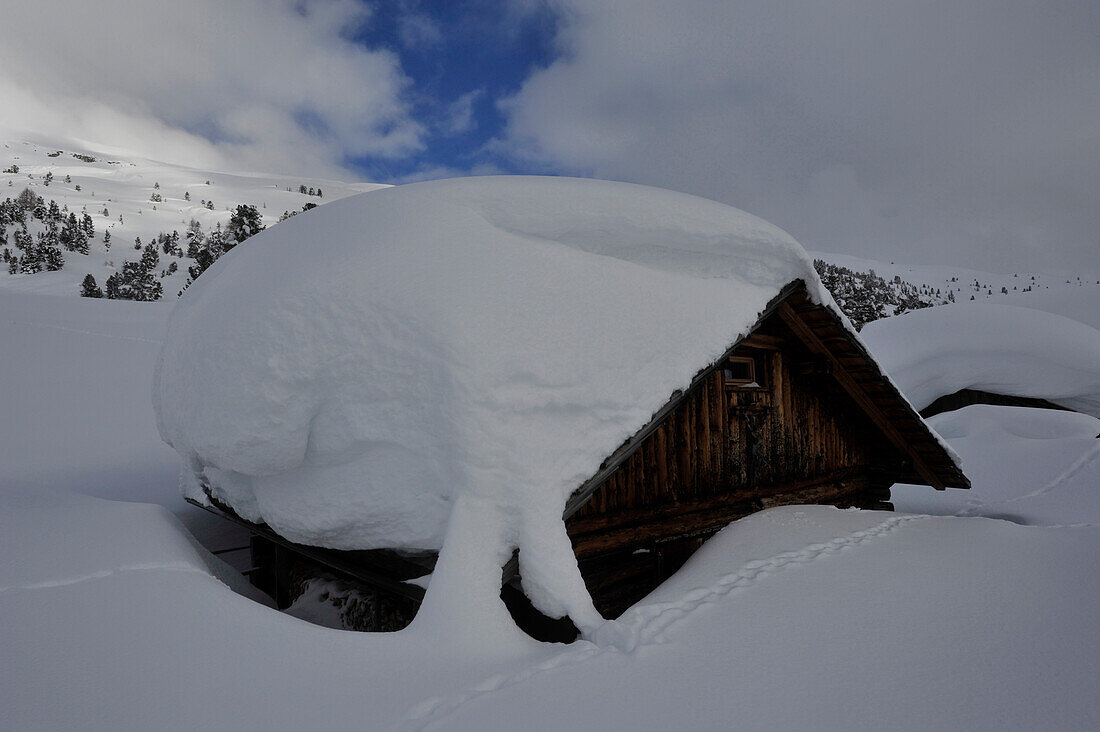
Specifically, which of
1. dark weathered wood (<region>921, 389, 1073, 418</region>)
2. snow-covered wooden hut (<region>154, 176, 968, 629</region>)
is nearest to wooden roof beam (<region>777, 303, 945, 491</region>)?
snow-covered wooden hut (<region>154, 176, 968, 629</region>)

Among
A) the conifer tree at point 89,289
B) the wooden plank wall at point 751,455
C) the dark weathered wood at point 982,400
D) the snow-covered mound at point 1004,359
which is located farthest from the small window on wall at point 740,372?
the conifer tree at point 89,289

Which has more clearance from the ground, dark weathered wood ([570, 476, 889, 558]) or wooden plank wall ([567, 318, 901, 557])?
wooden plank wall ([567, 318, 901, 557])

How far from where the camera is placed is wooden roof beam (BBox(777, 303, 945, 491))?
6.30 meters

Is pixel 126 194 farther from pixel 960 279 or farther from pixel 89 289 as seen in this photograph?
pixel 960 279

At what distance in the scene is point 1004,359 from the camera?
17.9 metres

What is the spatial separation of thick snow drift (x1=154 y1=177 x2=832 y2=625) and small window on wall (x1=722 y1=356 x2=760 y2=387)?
140 cm

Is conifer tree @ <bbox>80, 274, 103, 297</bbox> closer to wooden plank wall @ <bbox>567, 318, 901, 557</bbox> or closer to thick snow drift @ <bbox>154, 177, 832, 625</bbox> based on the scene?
thick snow drift @ <bbox>154, 177, 832, 625</bbox>

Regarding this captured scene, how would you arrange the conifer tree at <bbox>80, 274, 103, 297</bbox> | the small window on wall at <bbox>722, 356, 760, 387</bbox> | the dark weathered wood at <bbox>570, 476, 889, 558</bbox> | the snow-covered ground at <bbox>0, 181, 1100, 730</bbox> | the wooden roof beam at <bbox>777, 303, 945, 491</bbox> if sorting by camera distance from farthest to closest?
the conifer tree at <bbox>80, 274, 103, 297</bbox> → the small window on wall at <bbox>722, 356, 760, 387</bbox> → the wooden roof beam at <bbox>777, 303, 945, 491</bbox> → the dark weathered wood at <bbox>570, 476, 889, 558</bbox> → the snow-covered ground at <bbox>0, 181, 1100, 730</bbox>

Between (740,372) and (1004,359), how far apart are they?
55.4 feet

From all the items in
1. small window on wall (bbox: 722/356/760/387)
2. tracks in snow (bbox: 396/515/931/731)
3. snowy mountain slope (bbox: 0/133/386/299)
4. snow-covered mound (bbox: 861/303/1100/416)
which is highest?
snowy mountain slope (bbox: 0/133/386/299)

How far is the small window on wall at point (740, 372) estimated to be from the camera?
6.43 meters

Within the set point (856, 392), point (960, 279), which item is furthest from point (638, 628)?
point (960, 279)

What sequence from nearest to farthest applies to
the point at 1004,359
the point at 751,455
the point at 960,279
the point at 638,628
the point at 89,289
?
the point at 638,628
the point at 751,455
the point at 1004,359
the point at 89,289
the point at 960,279

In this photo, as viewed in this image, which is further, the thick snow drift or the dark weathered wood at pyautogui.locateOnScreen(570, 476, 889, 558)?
the dark weathered wood at pyautogui.locateOnScreen(570, 476, 889, 558)
